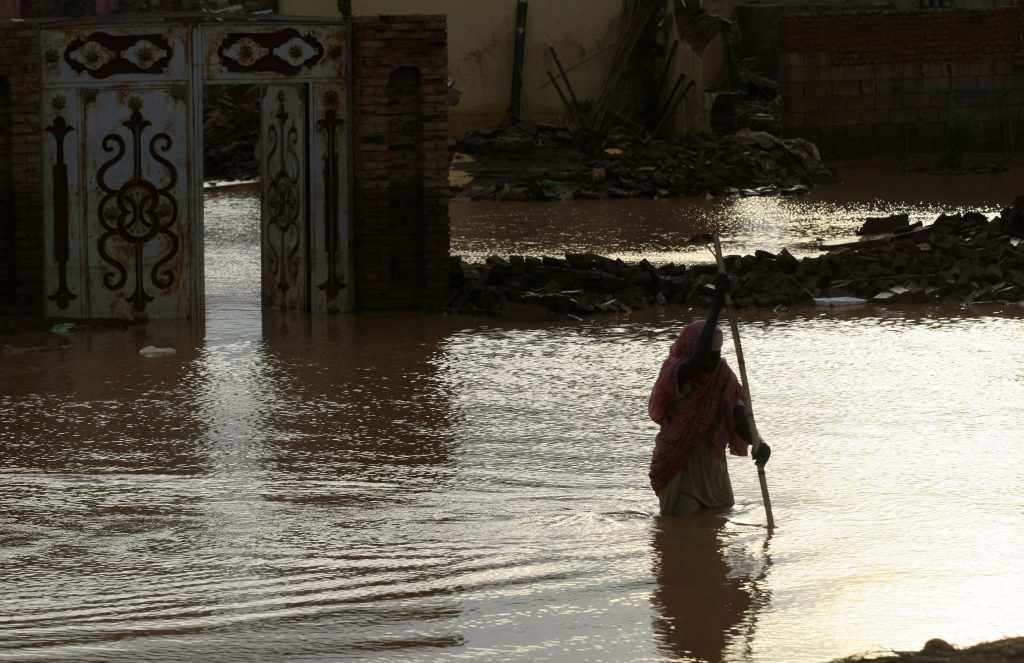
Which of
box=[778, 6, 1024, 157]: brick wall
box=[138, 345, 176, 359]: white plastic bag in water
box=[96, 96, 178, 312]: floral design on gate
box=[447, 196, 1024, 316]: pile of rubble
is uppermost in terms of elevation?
box=[778, 6, 1024, 157]: brick wall

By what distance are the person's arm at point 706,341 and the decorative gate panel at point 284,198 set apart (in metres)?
6.66

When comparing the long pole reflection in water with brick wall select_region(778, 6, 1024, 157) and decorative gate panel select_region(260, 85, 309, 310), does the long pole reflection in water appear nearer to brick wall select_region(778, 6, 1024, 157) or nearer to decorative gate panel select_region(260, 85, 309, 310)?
decorative gate panel select_region(260, 85, 309, 310)

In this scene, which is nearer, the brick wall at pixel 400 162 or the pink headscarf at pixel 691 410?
the pink headscarf at pixel 691 410

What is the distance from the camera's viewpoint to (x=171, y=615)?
5129 millimetres

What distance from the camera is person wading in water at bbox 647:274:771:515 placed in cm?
629

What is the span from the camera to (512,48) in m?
28.2

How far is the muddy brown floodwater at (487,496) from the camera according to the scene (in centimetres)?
503

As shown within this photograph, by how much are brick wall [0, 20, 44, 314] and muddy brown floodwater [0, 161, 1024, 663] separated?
3.01ft

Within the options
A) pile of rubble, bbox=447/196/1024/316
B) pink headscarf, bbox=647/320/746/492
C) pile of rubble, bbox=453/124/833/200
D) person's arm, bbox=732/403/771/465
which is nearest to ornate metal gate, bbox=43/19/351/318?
pile of rubble, bbox=447/196/1024/316

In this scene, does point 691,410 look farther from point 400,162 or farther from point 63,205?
point 63,205

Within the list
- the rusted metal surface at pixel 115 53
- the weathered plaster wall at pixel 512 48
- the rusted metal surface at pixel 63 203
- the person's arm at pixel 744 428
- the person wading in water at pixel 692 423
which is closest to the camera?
the person's arm at pixel 744 428

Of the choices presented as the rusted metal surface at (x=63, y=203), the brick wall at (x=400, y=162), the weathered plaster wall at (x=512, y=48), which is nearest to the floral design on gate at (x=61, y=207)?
the rusted metal surface at (x=63, y=203)

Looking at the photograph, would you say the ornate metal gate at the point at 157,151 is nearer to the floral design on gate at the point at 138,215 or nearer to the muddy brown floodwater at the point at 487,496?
the floral design on gate at the point at 138,215

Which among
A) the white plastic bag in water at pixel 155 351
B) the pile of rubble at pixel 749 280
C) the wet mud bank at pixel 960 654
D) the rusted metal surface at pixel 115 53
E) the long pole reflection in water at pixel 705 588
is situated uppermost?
the rusted metal surface at pixel 115 53
